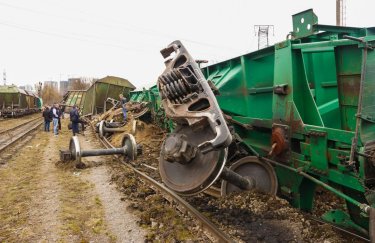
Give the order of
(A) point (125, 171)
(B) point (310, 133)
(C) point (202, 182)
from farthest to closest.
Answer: (A) point (125, 171), (B) point (310, 133), (C) point (202, 182)

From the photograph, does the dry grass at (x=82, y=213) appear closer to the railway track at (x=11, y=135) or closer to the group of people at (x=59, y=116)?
the railway track at (x=11, y=135)

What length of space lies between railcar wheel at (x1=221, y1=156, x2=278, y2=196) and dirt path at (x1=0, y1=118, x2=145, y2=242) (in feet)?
5.14

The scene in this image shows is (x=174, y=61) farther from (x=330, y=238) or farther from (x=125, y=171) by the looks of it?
(x=125, y=171)

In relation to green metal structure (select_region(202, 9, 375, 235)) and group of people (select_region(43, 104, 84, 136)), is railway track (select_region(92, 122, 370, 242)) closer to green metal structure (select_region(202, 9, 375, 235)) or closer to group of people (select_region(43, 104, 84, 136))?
green metal structure (select_region(202, 9, 375, 235))

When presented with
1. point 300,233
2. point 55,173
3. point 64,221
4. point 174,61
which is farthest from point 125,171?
point 300,233

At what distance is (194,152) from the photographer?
12.1 ft

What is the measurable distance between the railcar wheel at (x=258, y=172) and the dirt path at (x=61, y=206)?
157 centimetres

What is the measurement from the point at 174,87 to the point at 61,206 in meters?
2.78

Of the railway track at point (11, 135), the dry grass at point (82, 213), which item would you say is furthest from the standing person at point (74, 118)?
the dry grass at point (82, 213)

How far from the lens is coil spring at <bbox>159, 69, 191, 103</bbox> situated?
3.95m

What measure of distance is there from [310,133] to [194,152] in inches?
49.7

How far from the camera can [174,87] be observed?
4.03 m

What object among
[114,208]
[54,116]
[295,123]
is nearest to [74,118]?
[54,116]

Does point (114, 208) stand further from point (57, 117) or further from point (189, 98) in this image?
point (57, 117)
